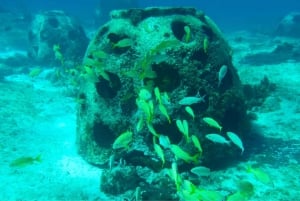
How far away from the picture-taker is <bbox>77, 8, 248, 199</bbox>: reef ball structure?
8086mm

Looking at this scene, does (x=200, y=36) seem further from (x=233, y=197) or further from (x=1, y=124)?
(x=1, y=124)

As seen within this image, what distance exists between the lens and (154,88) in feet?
27.5

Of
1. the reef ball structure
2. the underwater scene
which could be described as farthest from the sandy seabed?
the reef ball structure

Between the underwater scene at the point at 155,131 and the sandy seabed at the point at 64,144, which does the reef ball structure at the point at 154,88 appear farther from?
the sandy seabed at the point at 64,144

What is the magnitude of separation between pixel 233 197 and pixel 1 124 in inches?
356

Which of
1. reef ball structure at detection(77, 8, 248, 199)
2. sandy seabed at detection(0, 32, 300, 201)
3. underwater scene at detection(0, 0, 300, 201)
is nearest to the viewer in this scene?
underwater scene at detection(0, 0, 300, 201)

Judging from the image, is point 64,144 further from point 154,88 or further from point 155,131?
point 154,88

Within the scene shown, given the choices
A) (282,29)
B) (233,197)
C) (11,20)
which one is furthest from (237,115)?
(11,20)

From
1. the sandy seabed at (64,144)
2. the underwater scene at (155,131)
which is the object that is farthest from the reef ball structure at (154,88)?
the sandy seabed at (64,144)

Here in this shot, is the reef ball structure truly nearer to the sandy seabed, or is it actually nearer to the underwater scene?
the underwater scene

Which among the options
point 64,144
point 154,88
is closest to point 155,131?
point 154,88

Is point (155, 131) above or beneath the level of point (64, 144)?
beneath

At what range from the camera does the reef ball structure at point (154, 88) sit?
8.09m

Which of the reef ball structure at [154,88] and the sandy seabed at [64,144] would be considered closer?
the sandy seabed at [64,144]
